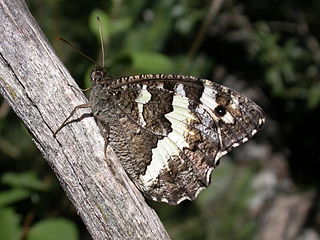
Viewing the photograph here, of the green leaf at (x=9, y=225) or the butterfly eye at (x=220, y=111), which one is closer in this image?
the butterfly eye at (x=220, y=111)

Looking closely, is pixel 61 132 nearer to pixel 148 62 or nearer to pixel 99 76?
pixel 99 76

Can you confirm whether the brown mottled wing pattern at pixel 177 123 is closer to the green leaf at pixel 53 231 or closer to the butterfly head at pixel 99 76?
the butterfly head at pixel 99 76

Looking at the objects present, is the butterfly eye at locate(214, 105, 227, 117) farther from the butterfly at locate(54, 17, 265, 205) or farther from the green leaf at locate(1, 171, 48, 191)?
the green leaf at locate(1, 171, 48, 191)

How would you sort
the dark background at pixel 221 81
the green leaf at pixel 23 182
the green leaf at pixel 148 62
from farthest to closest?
1. the dark background at pixel 221 81
2. the green leaf at pixel 23 182
3. the green leaf at pixel 148 62

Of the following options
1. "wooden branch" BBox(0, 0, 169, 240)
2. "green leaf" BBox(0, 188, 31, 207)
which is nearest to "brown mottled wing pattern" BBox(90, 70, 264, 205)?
"wooden branch" BBox(0, 0, 169, 240)

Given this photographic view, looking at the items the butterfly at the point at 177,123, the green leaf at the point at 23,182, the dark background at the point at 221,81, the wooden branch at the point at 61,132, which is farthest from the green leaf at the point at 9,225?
the wooden branch at the point at 61,132
